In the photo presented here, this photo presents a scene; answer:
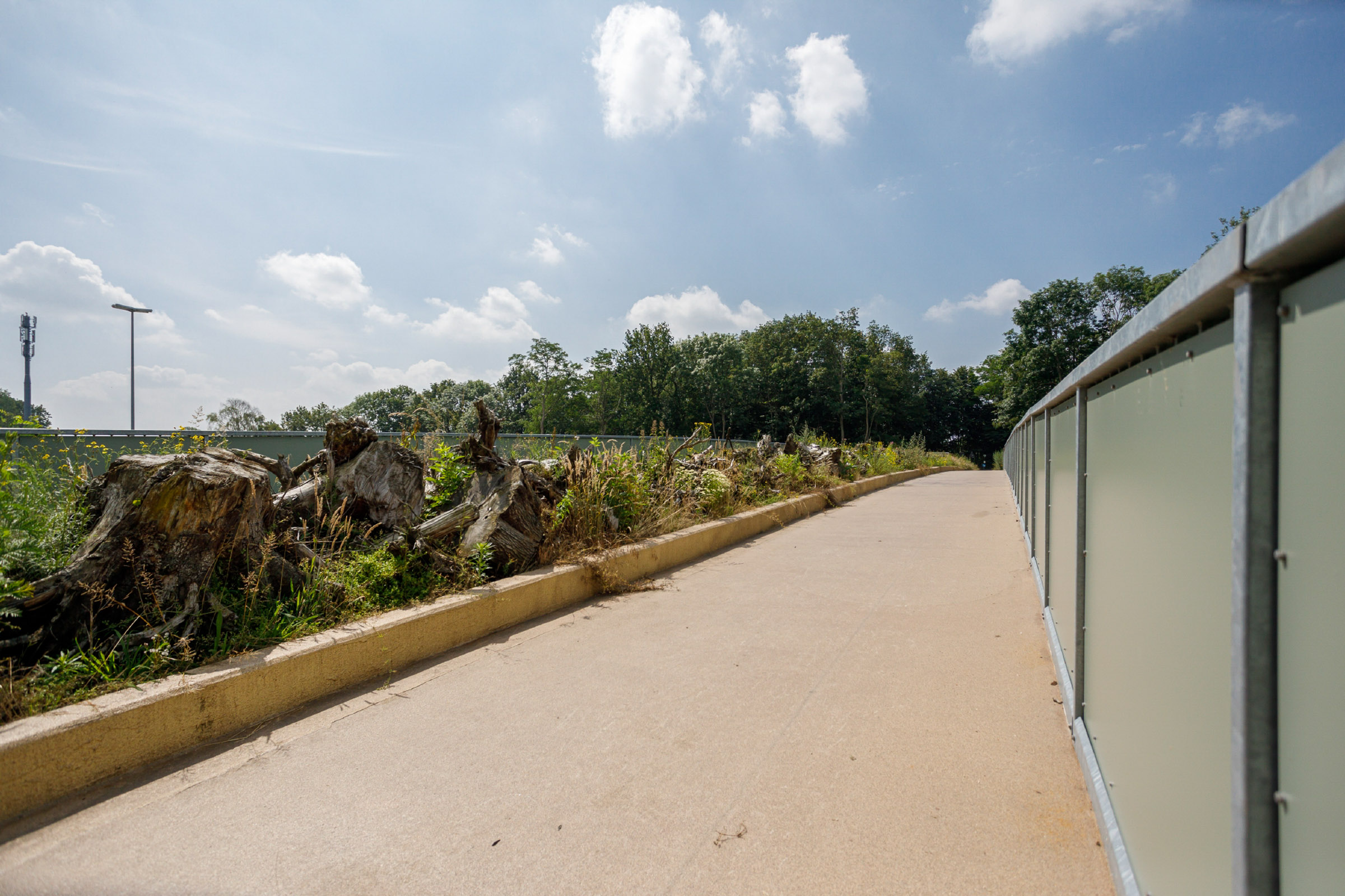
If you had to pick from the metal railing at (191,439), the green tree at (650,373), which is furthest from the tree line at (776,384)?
the metal railing at (191,439)

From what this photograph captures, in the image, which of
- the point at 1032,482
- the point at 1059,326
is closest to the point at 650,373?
the point at 1059,326

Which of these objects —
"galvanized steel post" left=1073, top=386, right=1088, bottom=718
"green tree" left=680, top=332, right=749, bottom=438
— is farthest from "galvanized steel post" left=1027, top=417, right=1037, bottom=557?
"green tree" left=680, top=332, right=749, bottom=438

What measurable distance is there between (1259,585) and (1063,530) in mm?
2927

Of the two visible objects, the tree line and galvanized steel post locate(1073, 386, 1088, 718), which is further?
the tree line

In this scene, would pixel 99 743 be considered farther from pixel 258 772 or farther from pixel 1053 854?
pixel 1053 854

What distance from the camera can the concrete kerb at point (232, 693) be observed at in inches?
101

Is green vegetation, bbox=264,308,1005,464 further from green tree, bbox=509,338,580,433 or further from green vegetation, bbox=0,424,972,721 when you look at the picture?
green vegetation, bbox=0,424,972,721

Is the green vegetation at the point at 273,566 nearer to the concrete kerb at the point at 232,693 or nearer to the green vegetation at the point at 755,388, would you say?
the concrete kerb at the point at 232,693

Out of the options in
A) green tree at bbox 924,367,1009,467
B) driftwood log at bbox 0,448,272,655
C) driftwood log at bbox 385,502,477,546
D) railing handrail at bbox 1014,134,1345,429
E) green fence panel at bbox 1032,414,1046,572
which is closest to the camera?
railing handrail at bbox 1014,134,1345,429

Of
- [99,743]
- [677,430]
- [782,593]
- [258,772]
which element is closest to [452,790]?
[258,772]

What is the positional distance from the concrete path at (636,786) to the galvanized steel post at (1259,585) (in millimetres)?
1329

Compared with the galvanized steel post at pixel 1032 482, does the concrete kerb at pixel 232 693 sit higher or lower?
lower

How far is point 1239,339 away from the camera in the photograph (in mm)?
1095

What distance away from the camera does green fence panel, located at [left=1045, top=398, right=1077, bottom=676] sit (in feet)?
10.7
